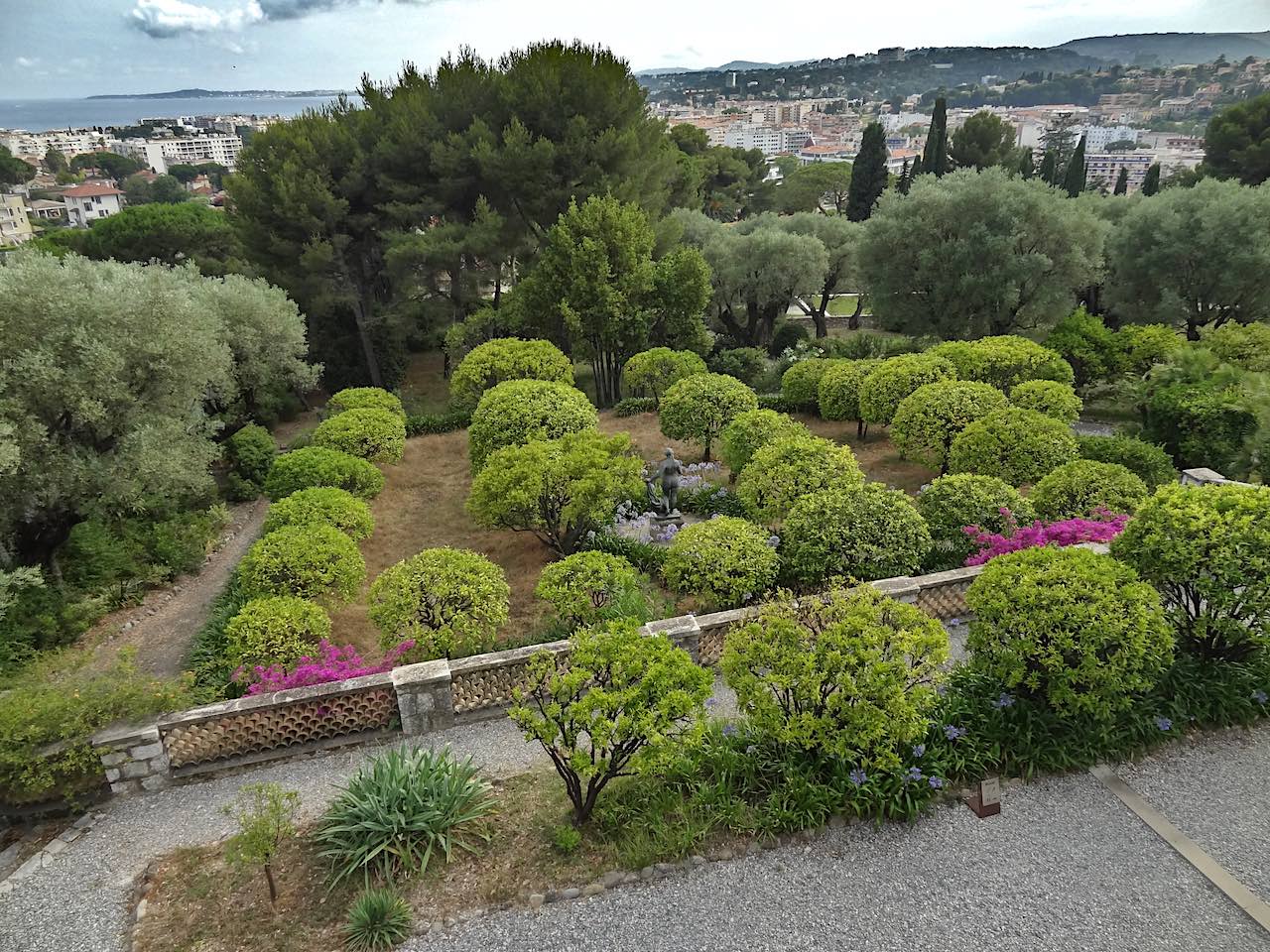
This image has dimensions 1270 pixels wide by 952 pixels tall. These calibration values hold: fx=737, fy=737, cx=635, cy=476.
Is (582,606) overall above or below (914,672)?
below

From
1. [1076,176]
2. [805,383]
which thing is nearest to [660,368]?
[805,383]

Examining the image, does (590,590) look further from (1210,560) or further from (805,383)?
(805,383)

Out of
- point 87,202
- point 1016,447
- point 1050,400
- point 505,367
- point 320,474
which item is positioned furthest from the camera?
point 87,202

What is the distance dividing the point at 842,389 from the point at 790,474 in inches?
287

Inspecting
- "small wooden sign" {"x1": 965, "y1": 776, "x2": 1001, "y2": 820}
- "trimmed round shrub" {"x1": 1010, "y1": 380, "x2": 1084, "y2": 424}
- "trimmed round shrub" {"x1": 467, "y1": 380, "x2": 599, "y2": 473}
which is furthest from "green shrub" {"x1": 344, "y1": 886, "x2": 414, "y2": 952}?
"trimmed round shrub" {"x1": 1010, "y1": 380, "x2": 1084, "y2": 424}

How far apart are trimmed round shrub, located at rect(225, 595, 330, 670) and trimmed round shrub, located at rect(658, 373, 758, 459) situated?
9520 mm

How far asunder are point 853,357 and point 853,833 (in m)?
19.2

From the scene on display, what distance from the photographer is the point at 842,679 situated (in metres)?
7.00

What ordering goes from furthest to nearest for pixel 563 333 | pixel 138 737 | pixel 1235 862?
pixel 563 333, pixel 138 737, pixel 1235 862

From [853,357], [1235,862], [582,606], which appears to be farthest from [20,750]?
[853,357]

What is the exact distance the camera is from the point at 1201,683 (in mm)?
8422

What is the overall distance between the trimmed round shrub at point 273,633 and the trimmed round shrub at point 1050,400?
1438 cm

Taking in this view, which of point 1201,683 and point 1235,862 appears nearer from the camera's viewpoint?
point 1235,862

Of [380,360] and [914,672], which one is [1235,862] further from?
[380,360]
